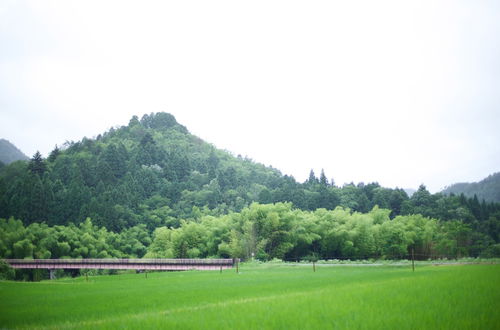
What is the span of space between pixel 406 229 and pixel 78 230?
5814 cm

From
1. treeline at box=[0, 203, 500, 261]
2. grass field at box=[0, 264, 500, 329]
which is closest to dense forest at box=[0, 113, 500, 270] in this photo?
treeline at box=[0, 203, 500, 261]

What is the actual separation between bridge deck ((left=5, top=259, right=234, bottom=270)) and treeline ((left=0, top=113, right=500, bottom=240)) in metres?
27.5

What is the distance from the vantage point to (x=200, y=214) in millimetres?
98750

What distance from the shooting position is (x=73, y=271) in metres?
61.0

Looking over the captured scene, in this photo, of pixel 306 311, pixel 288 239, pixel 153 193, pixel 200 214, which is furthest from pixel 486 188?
pixel 306 311

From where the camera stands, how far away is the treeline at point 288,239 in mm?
60719

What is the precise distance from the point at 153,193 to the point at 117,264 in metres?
59.3

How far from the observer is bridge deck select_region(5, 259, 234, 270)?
52844mm

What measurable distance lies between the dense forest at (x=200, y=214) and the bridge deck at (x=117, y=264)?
8.15 metres

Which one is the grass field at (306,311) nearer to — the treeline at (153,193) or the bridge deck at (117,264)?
the bridge deck at (117,264)

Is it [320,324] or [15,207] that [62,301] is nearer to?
[320,324]

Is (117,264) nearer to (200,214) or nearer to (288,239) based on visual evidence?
(288,239)

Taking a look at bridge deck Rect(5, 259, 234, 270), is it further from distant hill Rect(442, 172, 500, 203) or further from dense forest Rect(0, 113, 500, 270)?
distant hill Rect(442, 172, 500, 203)

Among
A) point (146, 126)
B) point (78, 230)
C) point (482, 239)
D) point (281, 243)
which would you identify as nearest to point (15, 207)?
point (78, 230)
